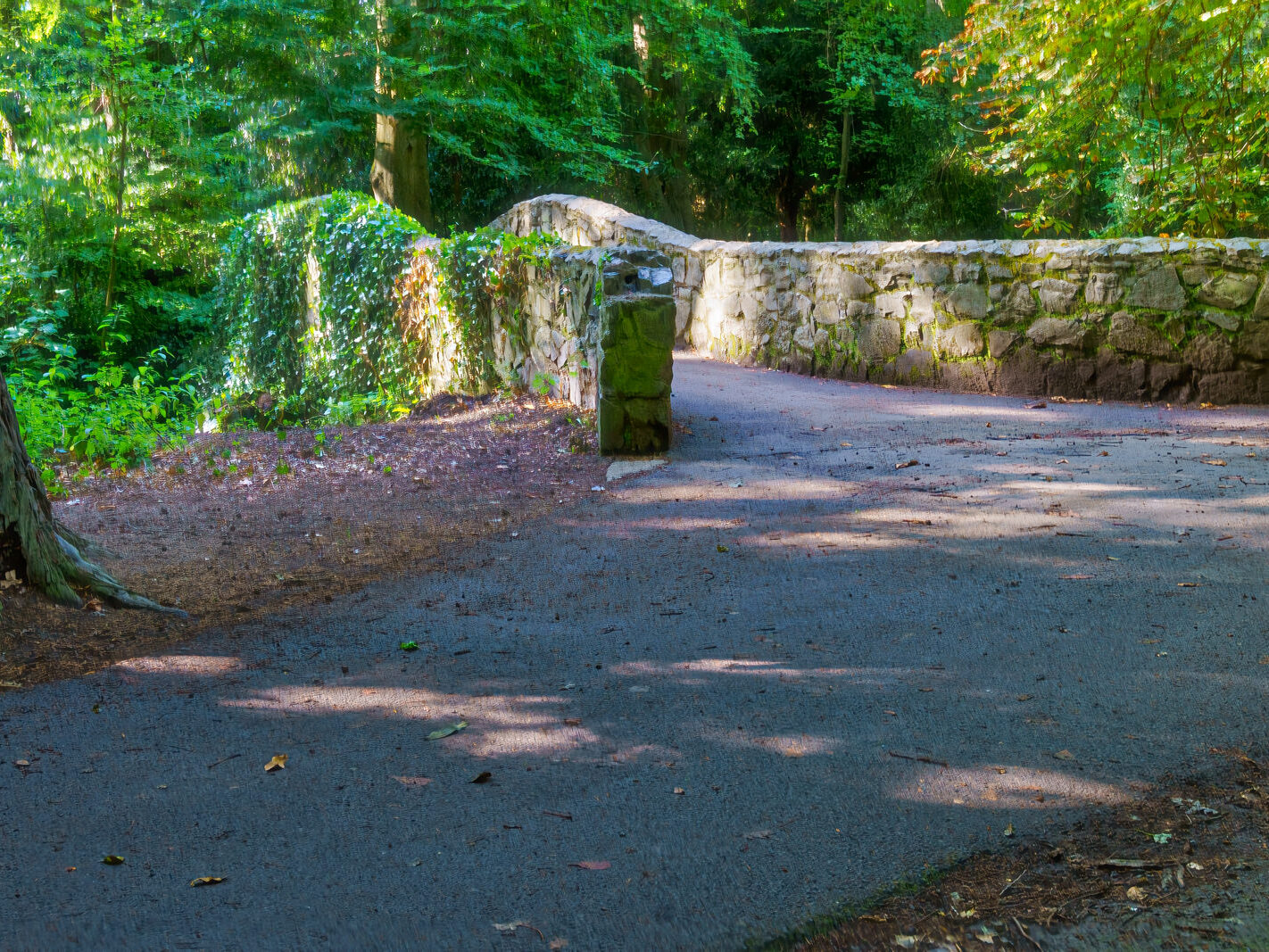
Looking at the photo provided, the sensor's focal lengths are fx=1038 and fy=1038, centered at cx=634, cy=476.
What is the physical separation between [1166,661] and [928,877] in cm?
173

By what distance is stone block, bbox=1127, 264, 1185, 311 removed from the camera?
8680 millimetres

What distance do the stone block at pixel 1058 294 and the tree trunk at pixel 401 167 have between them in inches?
419

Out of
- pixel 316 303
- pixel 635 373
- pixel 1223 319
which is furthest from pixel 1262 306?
pixel 316 303

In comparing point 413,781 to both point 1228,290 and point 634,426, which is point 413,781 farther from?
point 1228,290

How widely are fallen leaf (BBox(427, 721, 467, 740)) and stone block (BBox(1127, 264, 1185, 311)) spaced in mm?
7537

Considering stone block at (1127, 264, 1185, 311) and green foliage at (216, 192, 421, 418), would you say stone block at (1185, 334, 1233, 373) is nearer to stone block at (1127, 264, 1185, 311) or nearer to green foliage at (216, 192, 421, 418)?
stone block at (1127, 264, 1185, 311)

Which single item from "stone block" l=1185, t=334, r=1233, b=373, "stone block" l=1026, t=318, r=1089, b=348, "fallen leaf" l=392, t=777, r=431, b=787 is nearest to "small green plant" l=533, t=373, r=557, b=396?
"stone block" l=1026, t=318, r=1089, b=348

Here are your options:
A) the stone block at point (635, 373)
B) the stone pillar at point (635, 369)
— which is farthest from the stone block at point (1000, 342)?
the stone block at point (635, 373)

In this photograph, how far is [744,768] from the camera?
3082mm

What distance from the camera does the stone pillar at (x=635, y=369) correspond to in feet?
24.0

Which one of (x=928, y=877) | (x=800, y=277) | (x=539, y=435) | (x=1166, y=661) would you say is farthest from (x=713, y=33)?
(x=928, y=877)

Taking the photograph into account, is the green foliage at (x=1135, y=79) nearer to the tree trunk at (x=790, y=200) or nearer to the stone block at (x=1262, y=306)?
the stone block at (x=1262, y=306)

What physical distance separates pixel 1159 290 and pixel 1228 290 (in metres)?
0.51

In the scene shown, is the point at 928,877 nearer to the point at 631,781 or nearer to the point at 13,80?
the point at 631,781
